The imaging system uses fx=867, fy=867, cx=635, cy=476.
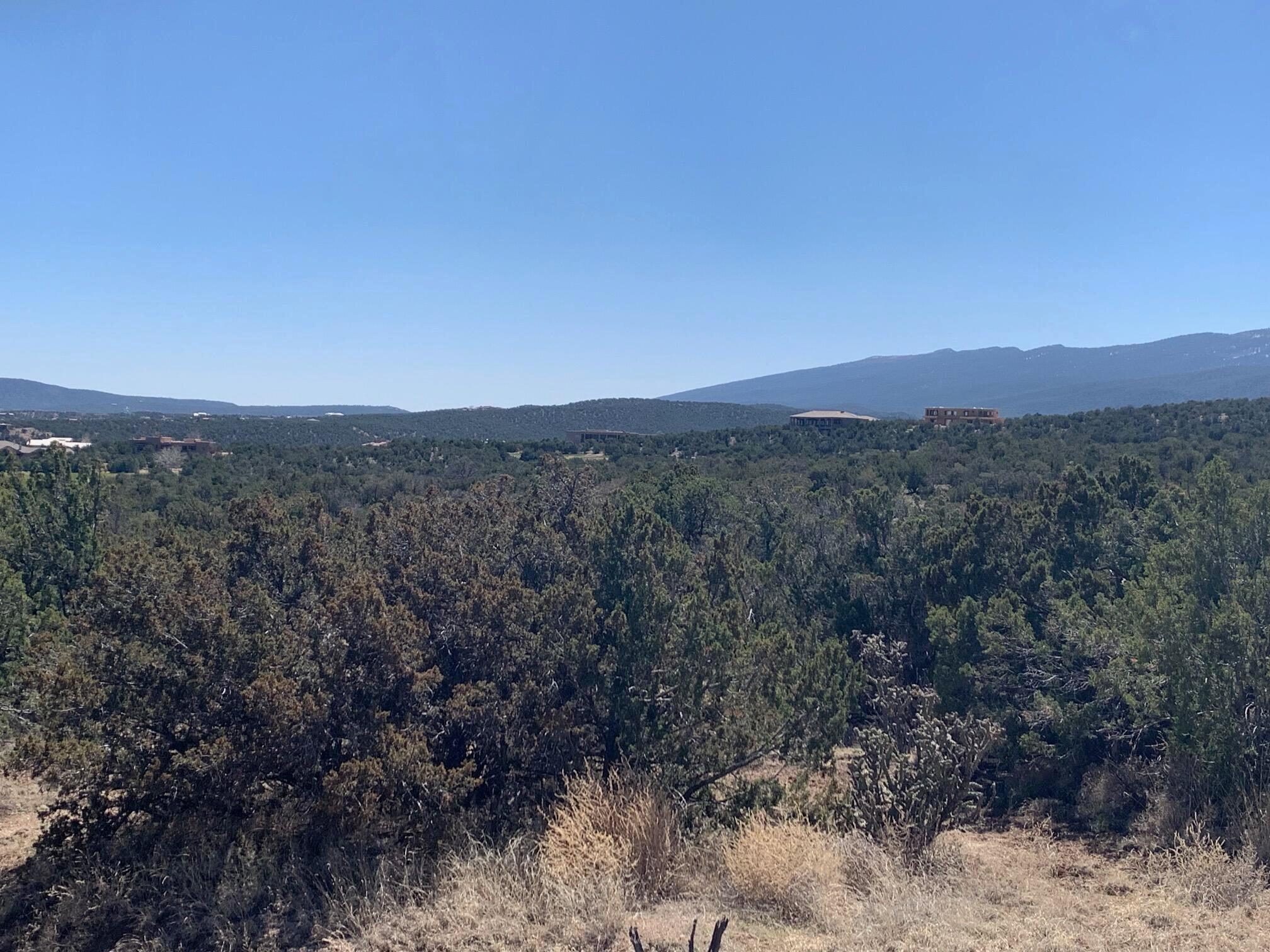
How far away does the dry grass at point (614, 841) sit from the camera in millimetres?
7535

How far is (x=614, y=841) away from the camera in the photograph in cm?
793

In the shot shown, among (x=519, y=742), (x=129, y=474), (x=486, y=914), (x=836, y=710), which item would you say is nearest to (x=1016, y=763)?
(x=836, y=710)

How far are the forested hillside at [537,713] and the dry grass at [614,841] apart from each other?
4 cm

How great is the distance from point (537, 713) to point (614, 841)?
1960mm

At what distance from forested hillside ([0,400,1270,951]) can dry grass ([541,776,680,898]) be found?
4 centimetres

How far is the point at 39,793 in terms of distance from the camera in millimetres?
11578

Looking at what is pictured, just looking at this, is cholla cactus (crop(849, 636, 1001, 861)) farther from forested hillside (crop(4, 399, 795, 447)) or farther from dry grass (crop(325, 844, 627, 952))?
forested hillside (crop(4, 399, 795, 447))

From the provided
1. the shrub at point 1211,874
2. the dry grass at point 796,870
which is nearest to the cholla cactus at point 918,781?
the dry grass at point 796,870

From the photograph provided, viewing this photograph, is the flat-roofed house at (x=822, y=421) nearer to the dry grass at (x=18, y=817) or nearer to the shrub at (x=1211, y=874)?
the shrub at (x=1211, y=874)

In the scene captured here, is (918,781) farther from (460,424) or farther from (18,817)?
(460,424)

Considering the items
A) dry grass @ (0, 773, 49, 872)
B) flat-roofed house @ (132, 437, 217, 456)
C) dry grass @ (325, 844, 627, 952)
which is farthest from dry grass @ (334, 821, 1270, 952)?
flat-roofed house @ (132, 437, 217, 456)

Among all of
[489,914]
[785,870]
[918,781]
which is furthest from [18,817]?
[918,781]

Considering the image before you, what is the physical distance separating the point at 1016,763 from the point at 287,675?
33.9 feet

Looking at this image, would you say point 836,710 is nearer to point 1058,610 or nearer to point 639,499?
point 1058,610
